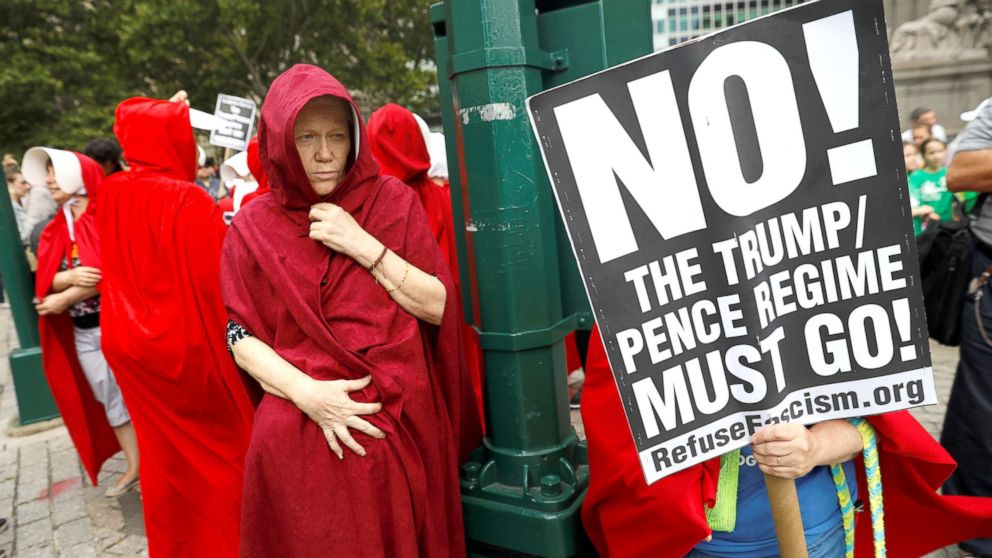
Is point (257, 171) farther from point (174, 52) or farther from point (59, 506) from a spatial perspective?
point (174, 52)

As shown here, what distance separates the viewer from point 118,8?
1502cm

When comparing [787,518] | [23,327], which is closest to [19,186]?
[23,327]

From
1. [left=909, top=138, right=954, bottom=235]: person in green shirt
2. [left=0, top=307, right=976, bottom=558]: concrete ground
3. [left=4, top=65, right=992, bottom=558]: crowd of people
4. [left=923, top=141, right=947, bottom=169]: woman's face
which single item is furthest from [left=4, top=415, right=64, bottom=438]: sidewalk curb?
[left=923, top=141, right=947, bottom=169]: woman's face

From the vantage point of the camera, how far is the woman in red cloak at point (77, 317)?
3.80 meters

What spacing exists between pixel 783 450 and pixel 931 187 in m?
5.89

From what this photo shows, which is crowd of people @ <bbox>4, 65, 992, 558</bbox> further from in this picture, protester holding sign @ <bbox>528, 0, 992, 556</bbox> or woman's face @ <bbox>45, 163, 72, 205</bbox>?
woman's face @ <bbox>45, 163, 72, 205</bbox>

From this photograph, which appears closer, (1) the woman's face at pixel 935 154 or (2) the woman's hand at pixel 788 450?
(2) the woman's hand at pixel 788 450

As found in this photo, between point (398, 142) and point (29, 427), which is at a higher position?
point (398, 142)

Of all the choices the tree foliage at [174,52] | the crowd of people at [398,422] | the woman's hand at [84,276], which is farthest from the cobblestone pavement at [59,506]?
the tree foliage at [174,52]

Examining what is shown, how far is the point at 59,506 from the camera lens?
13.3 feet

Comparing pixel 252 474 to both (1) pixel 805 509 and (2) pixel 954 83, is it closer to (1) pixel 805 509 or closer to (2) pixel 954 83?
(1) pixel 805 509

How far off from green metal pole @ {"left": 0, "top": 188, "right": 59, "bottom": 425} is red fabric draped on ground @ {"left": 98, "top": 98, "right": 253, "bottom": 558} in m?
2.32

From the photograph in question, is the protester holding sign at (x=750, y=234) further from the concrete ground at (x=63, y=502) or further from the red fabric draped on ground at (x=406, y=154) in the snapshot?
the red fabric draped on ground at (x=406, y=154)

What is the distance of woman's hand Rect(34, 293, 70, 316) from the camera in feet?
12.6
